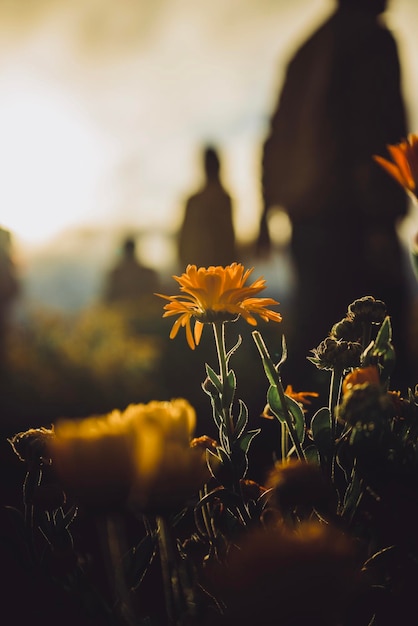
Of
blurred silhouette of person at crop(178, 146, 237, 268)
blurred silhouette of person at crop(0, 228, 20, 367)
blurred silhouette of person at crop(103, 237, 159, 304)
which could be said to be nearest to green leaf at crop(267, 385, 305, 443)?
blurred silhouette of person at crop(0, 228, 20, 367)

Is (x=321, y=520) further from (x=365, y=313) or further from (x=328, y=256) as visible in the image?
(x=328, y=256)

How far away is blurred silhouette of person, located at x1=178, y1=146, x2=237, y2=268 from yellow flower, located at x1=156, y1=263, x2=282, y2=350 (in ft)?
11.6

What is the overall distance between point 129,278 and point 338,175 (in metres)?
2.18

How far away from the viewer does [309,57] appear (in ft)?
11.8

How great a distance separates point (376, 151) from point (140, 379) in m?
1.89

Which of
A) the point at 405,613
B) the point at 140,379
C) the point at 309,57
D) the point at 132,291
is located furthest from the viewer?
the point at 132,291

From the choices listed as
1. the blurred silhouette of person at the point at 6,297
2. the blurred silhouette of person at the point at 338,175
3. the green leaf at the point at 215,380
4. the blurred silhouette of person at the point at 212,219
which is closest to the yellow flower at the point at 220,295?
the green leaf at the point at 215,380

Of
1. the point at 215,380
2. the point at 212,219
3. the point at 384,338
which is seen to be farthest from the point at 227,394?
the point at 212,219

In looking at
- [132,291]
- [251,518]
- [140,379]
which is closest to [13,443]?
[251,518]

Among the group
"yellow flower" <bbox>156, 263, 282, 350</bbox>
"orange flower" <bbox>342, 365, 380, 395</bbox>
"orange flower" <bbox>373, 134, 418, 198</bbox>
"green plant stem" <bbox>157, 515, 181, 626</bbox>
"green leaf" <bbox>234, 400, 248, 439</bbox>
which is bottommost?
"green plant stem" <bbox>157, 515, 181, 626</bbox>

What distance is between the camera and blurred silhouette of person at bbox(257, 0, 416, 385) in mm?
3338

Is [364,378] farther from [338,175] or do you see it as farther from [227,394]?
[338,175]

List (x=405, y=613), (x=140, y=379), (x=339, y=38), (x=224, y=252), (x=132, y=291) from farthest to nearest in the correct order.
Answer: (x=132, y=291)
(x=224, y=252)
(x=339, y=38)
(x=140, y=379)
(x=405, y=613)

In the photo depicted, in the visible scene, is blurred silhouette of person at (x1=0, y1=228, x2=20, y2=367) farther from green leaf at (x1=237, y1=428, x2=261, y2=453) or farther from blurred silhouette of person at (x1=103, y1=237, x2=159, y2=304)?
green leaf at (x1=237, y1=428, x2=261, y2=453)
